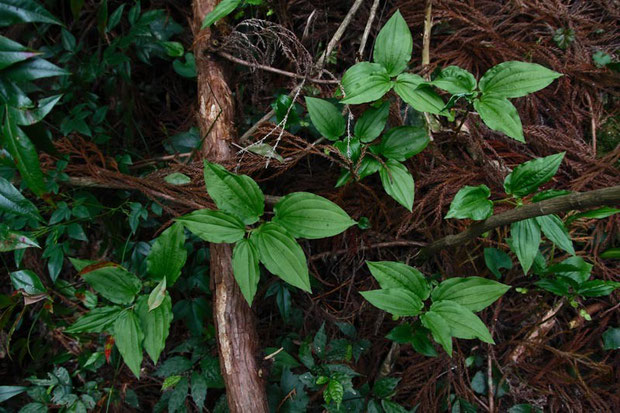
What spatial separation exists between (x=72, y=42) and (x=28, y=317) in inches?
53.7

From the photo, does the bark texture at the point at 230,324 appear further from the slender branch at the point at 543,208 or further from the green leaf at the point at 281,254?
the slender branch at the point at 543,208

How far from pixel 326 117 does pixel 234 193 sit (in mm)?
471

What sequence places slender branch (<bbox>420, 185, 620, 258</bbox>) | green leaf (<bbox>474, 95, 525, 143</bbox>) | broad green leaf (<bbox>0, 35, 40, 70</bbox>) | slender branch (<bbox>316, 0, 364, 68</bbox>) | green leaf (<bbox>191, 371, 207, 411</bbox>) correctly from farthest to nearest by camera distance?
slender branch (<bbox>316, 0, 364, 68</bbox>), green leaf (<bbox>191, 371, 207, 411</bbox>), green leaf (<bbox>474, 95, 525, 143</bbox>), broad green leaf (<bbox>0, 35, 40, 70</bbox>), slender branch (<bbox>420, 185, 620, 258</bbox>)

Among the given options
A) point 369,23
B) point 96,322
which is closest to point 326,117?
point 369,23

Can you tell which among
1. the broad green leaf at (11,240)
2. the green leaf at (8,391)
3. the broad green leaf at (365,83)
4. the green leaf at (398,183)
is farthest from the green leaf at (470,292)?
the green leaf at (8,391)

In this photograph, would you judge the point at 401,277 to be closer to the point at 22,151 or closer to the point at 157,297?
the point at 157,297

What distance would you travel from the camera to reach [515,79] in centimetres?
147

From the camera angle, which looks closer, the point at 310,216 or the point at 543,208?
the point at 543,208

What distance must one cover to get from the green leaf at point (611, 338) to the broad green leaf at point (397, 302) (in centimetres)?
89

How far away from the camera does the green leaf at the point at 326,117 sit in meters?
1.59

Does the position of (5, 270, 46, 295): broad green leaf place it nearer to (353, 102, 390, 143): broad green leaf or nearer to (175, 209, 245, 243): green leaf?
(175, 209, 245, 243): green leaf

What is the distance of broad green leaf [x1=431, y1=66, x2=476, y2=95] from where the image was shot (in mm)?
1479

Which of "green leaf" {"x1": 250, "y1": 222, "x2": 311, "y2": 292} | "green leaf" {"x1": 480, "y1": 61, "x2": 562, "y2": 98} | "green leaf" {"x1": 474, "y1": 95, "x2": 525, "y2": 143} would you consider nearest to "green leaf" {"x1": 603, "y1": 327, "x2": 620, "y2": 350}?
"green leaf" {"x1": 474, "y1": 95, "x2": 525, "y2": 143}

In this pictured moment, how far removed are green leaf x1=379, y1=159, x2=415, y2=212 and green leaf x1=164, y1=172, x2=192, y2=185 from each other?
78 cm
